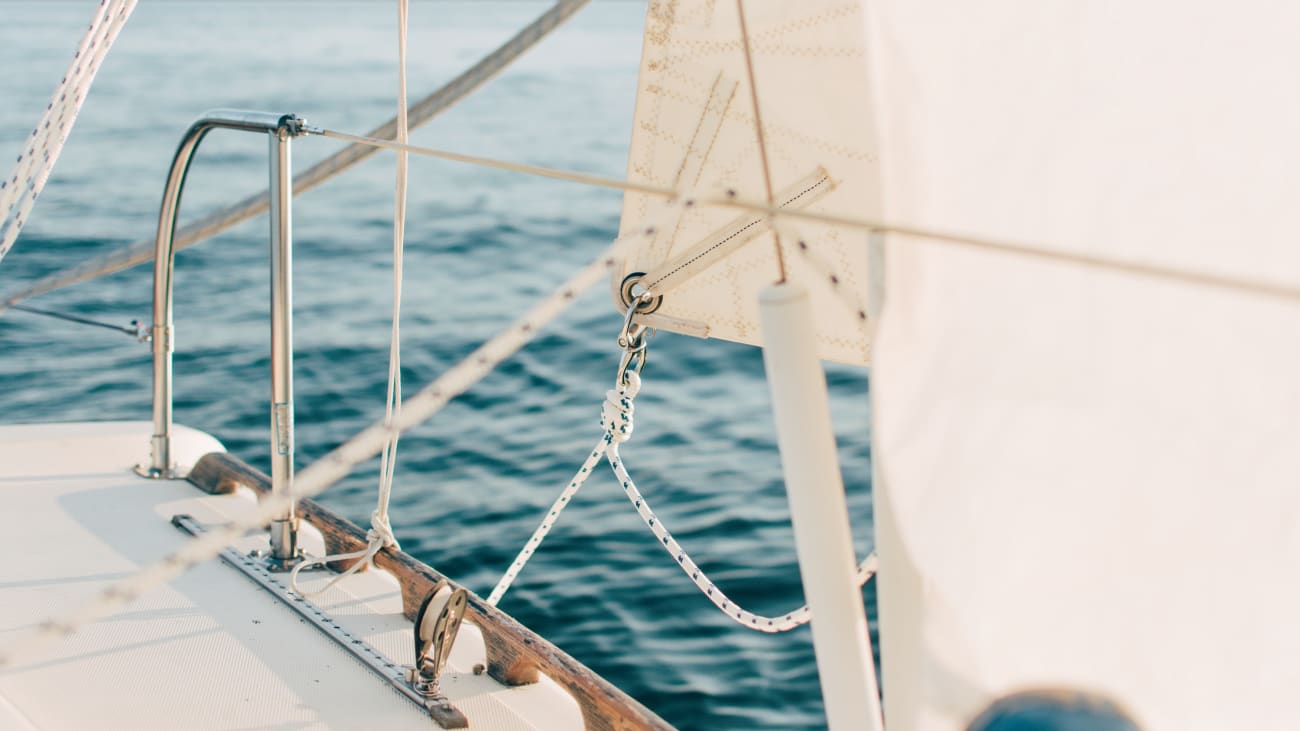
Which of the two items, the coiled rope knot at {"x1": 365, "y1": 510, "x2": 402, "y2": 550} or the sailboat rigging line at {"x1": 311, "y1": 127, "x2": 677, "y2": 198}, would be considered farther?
the coiled rope knot at {"x1": 365, "y1": 510, "x2": 402, "y2": 550}

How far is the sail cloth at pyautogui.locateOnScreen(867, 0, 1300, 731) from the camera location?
861 millimetres

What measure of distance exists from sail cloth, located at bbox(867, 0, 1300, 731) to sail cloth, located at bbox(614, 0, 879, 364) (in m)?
0.66

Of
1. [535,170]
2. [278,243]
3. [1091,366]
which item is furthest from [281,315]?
[1091,366]

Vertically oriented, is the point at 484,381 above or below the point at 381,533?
above

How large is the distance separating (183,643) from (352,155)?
1.02 m

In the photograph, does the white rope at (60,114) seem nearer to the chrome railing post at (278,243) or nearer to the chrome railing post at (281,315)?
the chrome railing post at (278,243)

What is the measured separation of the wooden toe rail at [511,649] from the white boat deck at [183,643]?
1.3 inches

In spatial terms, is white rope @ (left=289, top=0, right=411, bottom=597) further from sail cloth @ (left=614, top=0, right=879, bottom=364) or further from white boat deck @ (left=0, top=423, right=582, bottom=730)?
sail cloth @ (left=614, top=0, right=879, bottom=364)

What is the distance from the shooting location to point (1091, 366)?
0.89 meters

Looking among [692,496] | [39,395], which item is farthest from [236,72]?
[692,496]

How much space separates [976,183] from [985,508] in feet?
0.72

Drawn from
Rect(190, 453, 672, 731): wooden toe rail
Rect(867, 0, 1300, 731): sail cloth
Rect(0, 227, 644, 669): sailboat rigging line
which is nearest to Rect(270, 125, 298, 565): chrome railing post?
Rect(190, 453, 672, 731): wooden toe rail

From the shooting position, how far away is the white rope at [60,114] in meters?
2.21

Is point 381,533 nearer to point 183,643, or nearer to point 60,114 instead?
point 183,643
